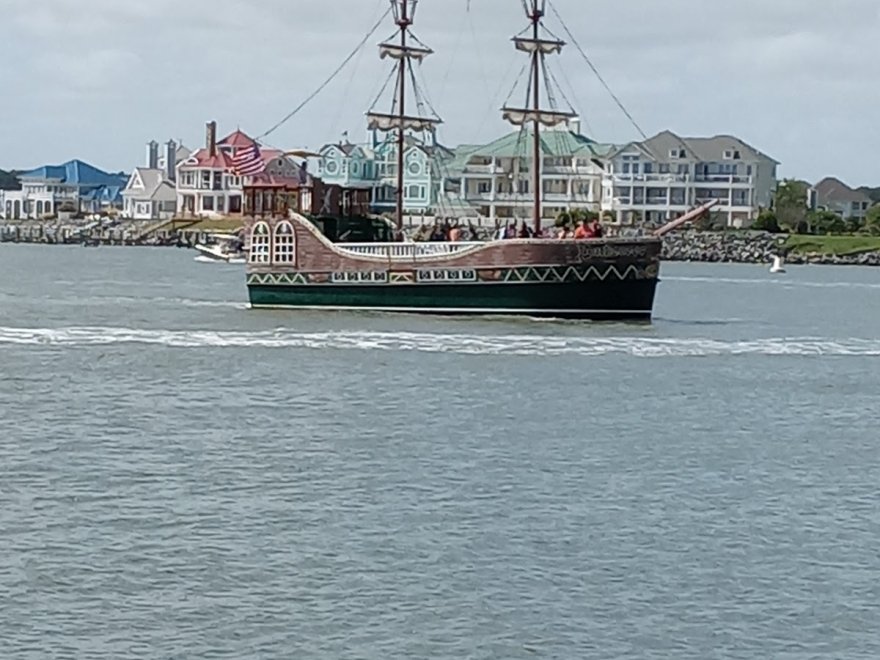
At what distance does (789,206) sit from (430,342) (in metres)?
113

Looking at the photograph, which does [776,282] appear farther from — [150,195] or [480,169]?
[150,195]

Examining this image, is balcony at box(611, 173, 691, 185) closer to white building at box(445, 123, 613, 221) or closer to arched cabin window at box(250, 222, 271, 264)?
white building at box(445, 123, 613, 221)

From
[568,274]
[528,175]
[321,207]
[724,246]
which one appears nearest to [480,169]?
[528,175]

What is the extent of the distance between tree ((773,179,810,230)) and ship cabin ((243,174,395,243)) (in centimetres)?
9541

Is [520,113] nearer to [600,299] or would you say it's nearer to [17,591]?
[600,299]

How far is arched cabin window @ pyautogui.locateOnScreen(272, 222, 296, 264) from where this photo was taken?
56.0m

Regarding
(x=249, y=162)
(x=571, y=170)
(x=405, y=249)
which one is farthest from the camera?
(x=571, y=170)

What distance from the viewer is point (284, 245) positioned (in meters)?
56.2

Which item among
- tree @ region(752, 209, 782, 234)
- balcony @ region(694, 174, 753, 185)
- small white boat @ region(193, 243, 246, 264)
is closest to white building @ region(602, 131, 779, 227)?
balcony @ region(694, 174, 753, 185)

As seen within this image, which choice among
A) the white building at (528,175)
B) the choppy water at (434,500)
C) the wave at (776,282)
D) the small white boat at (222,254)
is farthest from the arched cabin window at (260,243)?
the white building at (528,175)

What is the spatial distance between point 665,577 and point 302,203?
40971 millimetres

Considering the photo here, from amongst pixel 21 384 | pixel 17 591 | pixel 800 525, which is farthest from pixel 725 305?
pixel 17 591

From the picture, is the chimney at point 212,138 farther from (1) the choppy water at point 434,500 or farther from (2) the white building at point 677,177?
(1) the choppy water at point 434,500

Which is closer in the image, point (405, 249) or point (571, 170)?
point (405, 249)
